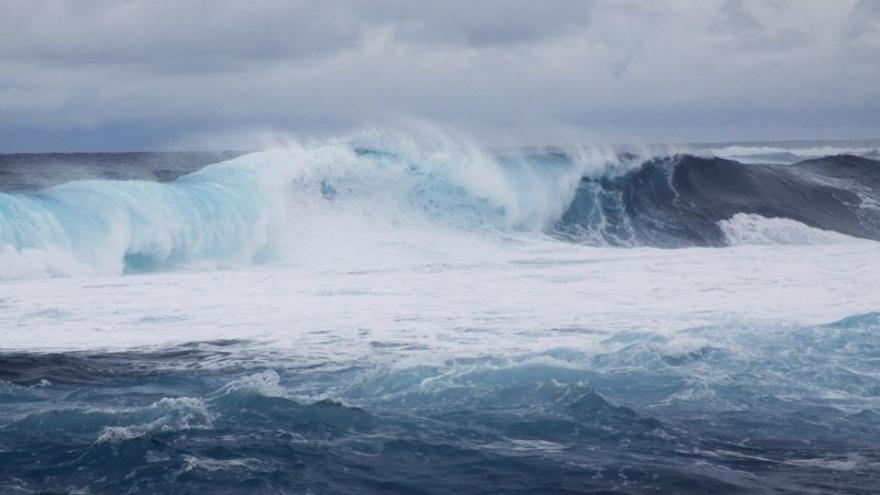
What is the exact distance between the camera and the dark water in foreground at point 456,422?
6500 millimetres

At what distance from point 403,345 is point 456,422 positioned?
9.80 feet

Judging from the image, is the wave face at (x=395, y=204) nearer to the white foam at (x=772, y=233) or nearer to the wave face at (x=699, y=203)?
the wave face at (x=699, y=203)

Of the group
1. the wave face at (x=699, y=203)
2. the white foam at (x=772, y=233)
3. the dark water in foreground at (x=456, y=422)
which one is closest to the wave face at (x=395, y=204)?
the wave face at (x=699, y=203)

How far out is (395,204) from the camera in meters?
24.7

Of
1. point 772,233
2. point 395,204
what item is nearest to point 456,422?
point 395,204

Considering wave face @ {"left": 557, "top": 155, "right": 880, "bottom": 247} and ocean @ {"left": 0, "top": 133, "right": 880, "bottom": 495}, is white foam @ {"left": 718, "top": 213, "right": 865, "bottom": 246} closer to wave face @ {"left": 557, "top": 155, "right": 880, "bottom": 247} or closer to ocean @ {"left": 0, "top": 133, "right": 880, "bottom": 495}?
ocean @ {"left": 0, "top": 133, "right": 880, "bottom": 495}

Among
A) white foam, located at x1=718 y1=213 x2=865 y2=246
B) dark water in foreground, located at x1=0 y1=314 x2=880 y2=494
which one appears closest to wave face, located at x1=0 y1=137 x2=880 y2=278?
white foam, located at x1=718 y1=213 x2=865 y2=246

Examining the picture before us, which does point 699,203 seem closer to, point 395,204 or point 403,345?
point 395,204

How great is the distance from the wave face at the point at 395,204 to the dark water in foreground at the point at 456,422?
→ 920 centimetres

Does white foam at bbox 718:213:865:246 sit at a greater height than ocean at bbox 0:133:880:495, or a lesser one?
greater

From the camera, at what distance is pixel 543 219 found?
25.5 m

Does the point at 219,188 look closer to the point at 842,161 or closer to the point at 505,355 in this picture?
the point at 505,355

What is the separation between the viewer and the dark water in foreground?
6500mm

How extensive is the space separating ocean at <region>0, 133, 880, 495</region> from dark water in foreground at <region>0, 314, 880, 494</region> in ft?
0.10
